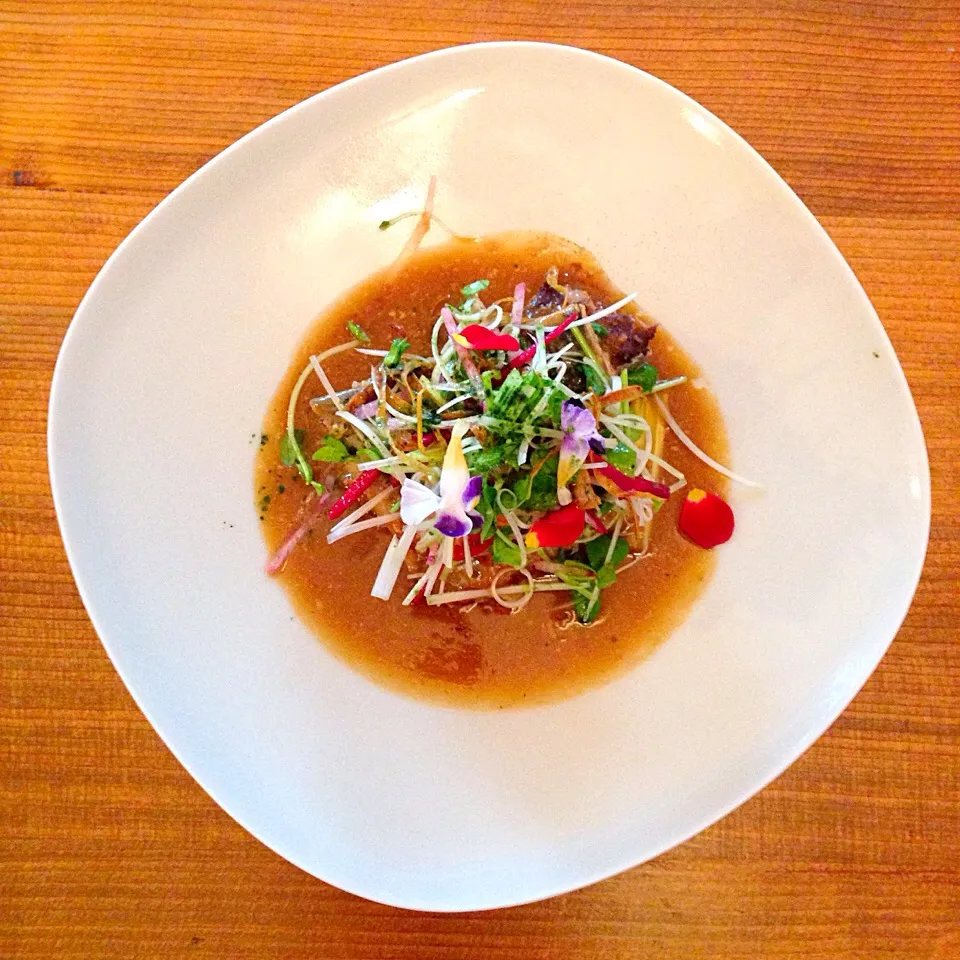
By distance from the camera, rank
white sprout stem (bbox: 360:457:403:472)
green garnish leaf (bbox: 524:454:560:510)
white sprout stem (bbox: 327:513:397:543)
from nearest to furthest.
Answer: green garnish leaf (bbox: 524:454:560:510)
white sprout stem (bbox: 360:457:403:472)
white sprout stem (bbox: 327:513:397:543)

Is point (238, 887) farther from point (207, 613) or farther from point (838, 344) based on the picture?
point (838, 344)

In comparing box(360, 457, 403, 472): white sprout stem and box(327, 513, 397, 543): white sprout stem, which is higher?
box(360, 457, 403, 472): white sprout stem

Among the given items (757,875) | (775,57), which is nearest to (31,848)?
(757,875)

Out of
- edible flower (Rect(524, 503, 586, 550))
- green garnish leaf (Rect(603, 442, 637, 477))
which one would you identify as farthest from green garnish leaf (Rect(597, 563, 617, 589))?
green garnish leaf (Rect(603, 442, 637, 477))

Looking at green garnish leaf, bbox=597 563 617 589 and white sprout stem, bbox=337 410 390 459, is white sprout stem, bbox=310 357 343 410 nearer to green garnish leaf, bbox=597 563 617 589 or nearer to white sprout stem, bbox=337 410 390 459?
white sprout stem, bbox=337 410 390 459

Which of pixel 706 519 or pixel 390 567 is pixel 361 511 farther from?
pixel 706 519

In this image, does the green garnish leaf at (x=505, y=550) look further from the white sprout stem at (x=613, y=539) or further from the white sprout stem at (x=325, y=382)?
the white sprout stem at (x=325, y=382)

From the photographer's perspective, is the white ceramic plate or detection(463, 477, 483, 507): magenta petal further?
the white ceramic plate
